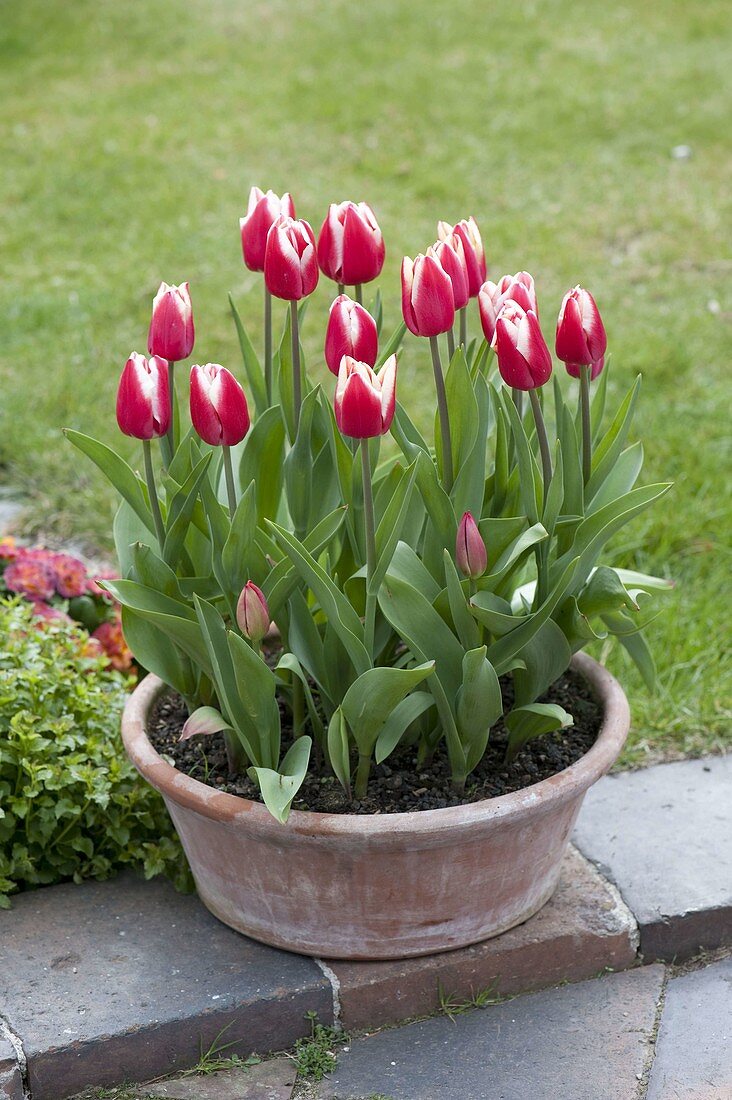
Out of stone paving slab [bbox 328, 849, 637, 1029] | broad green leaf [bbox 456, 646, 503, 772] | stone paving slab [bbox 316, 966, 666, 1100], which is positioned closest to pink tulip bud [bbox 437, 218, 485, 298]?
broad green leaf [bbox 456, 646, 503, 772]

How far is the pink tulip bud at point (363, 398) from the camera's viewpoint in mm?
1620

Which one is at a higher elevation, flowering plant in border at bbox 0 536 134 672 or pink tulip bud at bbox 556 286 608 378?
pink tulip bud at bbox 556 286 608 378

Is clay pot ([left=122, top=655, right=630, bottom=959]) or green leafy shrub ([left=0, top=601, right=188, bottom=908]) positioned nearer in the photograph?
clay pot ([left=122, top=655, right=630, bottom=959])

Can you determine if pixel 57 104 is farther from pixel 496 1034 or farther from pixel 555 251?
pixel 496 1034

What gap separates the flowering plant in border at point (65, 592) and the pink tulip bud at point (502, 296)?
1214 millimetres

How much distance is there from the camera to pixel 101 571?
3.16 meters

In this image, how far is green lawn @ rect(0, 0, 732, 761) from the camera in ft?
12.0

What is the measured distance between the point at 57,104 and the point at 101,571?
16.8ft

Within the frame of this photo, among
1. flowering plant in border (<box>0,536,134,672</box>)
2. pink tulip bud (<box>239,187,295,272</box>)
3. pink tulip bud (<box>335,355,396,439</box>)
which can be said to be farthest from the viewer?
flowering plant in border (<box>0,536,134,672</box>)

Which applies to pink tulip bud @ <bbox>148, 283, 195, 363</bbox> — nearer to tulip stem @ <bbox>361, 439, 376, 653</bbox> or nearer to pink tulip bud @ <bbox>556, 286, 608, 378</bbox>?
tulip stem @ <bbox>361, 439, 376, 653</bbox>

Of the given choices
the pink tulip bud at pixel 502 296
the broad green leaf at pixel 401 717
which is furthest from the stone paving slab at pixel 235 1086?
the pink tulip bud at pixel 502 296

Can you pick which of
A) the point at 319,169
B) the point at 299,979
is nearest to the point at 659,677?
the point at 299,979

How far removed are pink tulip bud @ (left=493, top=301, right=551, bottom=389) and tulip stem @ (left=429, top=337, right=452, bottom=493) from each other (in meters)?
0.09

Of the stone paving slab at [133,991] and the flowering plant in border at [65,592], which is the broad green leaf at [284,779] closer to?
the stone paving slab at [133,991]
